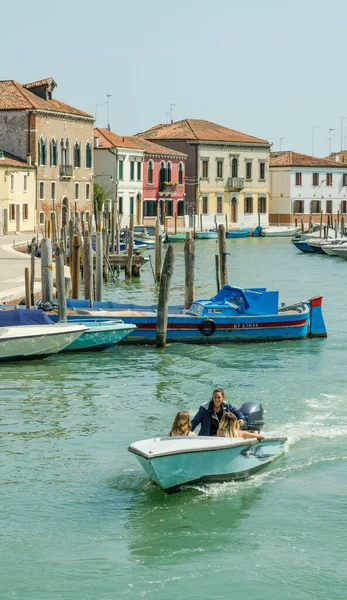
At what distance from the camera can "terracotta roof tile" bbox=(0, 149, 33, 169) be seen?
52.0 metres

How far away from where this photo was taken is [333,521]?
1164cm

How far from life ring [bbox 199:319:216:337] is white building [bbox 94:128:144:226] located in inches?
1663

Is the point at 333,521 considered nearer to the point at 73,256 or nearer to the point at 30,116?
the point at 73,256

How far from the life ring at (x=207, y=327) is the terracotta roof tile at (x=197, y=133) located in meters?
51.1

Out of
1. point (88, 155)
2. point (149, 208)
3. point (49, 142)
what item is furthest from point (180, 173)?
point (49, 142)

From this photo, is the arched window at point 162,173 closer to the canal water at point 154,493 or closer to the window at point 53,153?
the window at point 53,153

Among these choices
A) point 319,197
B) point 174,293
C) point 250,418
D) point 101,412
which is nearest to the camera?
point 250,418

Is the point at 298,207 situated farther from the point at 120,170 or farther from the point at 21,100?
the point at 21,100

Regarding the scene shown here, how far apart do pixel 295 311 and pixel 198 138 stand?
5031 centimetres

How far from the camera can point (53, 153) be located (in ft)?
186

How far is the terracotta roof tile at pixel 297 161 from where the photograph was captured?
265 feet

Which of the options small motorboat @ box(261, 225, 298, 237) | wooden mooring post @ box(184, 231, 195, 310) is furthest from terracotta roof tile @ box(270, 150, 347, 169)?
wooden mooring post @ box(184, 231, 195, 310)

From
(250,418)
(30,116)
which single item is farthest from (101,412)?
(30,116)

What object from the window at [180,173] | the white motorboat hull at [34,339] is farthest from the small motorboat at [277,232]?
the white motorboat hull at [34,339]
